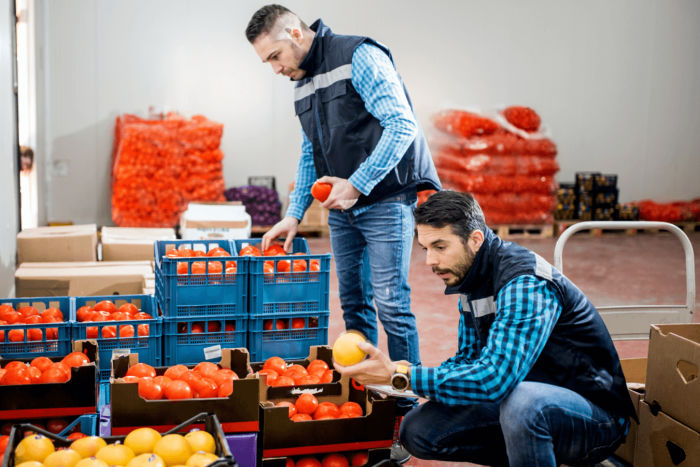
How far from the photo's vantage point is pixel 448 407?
8.29 feet

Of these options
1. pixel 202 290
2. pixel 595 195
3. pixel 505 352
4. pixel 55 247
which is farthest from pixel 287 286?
pixel 595 195

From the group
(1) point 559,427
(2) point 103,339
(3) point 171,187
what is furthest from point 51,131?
(1) point 559,427

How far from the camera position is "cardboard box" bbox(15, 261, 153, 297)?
4555 millimetres

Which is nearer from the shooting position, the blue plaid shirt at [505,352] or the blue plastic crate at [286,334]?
the blue plaid shirt at [505,352]

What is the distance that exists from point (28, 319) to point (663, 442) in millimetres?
2942

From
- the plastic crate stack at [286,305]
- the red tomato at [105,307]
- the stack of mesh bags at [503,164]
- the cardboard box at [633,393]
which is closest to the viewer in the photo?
the cardboard box at [633,393]

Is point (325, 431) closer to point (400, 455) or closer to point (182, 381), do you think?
point (182, 381)

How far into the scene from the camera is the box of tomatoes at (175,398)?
7.89 feet

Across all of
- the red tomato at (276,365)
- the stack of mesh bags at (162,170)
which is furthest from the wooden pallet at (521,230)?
the red tomato at (276,365)

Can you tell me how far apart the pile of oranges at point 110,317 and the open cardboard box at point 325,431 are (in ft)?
3.39

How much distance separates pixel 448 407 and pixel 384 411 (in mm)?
272

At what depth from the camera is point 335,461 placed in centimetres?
262

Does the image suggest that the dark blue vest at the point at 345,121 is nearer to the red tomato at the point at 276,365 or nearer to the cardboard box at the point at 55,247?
the red tomato at the point at 276,365

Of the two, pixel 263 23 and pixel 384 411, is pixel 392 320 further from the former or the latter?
pixel 263 23
